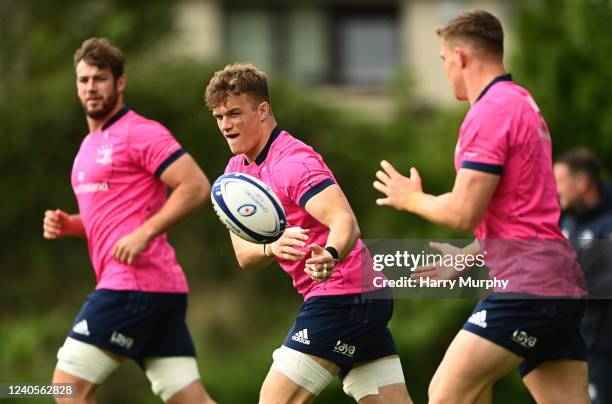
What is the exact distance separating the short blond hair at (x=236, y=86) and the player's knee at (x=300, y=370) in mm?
1263

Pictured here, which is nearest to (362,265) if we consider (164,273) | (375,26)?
(164,273)

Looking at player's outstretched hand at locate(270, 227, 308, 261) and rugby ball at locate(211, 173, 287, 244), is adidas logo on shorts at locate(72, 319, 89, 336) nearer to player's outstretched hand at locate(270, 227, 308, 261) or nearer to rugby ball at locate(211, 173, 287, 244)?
rugby ball at locate(211, 173, 287, 244)

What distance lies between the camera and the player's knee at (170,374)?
7352 millimetres

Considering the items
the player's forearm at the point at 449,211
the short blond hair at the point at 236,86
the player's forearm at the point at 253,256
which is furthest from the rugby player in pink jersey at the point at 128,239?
the player's forearm at the point at 449,211

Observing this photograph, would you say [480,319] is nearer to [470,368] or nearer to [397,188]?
[470,368]

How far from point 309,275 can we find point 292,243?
0.35 m

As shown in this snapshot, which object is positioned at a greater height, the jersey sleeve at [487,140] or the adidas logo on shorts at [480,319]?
the jersey sleeve at [487,140]

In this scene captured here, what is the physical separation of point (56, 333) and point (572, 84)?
6.10 metres

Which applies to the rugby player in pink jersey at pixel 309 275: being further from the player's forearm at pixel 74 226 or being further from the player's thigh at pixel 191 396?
the player's forearm at pixel 74 226

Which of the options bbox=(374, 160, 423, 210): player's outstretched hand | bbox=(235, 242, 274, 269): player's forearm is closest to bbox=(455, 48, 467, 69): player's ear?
bbox=(374, 160, 423, 210): player's outstretched hand

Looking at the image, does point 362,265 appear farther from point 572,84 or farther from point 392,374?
point 572,84

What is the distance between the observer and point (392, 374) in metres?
6.41

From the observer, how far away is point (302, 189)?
5.96 meters

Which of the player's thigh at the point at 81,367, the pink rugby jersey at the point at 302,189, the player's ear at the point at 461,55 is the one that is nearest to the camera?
the pink rugby jersey at the point at 302,189
